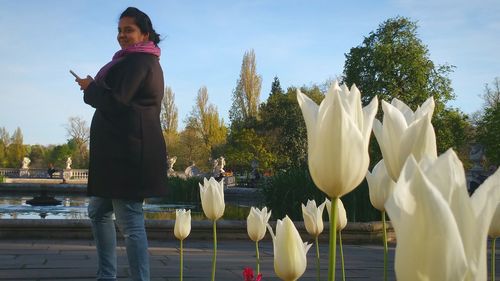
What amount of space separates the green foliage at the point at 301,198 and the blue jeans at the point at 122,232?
19.3ft

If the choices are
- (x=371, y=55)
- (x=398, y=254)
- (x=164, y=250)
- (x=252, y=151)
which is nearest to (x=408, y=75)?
(x=371, y=55)

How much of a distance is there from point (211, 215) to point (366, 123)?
1.67 metres

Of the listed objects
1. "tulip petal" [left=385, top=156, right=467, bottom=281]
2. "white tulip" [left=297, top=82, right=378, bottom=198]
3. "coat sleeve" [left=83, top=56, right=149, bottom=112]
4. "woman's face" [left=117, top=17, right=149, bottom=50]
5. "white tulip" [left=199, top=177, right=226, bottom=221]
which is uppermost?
"woman's face" [left=117, top=17, right=149, bottom=50]

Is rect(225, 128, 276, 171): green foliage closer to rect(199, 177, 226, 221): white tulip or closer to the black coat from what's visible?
the black coat

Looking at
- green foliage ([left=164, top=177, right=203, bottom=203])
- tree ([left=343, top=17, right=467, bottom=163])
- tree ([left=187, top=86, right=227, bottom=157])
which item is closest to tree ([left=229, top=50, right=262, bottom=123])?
tree ([left=187, top=86, right=227, bottom=157])

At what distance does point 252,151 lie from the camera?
2050 inches

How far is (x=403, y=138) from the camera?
46.4 inches

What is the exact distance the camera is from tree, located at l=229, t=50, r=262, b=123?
63.0 meters

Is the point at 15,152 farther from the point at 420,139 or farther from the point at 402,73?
the point at 420,139

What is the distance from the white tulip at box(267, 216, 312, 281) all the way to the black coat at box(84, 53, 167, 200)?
183 cm

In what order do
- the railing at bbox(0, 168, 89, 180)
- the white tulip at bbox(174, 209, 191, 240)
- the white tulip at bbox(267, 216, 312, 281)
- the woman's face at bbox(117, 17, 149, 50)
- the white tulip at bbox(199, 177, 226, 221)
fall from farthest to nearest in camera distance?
the railing at bbox(0, 168, 89, 180) → the woman's face at bbox(117, 17, 149, 50) → the white tulip at bbox(174, 209, 191, 240) → the white tulip at bbox(199, 177, 226, 221) → the white tulip at bbox(267, 216, 312, 281)

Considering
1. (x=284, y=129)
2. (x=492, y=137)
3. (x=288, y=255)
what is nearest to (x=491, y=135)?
(x=492, y=137)

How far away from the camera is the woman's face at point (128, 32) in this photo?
3.72 meters

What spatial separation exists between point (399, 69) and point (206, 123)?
1355 inches
